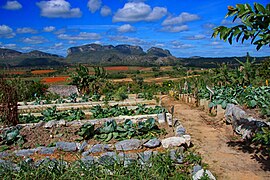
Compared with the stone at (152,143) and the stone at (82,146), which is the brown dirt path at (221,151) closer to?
the stone at (152,143)

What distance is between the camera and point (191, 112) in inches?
346

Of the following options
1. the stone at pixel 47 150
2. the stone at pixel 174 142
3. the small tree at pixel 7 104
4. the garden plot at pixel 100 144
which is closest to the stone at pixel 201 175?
the garden plot at pixel 100 144

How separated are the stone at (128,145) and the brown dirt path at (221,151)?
47.5 inches

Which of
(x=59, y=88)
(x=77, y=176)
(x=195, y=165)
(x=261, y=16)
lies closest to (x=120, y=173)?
(x=77, y=176)

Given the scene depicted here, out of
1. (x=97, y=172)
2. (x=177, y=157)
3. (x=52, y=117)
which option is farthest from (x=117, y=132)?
(x=52, y=117)

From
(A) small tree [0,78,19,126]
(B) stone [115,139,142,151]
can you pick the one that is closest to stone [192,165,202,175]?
(B) stone [115,139,142,151]

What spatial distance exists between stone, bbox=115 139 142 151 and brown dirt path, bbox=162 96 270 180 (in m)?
1.21

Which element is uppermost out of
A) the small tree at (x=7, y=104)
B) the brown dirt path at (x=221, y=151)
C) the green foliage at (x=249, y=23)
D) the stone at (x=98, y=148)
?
the green foliage at (x=249, y=23)

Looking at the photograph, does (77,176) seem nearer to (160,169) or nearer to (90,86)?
(160,169)

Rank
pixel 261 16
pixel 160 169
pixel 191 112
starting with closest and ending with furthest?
pixel 261 16, pixel 160 169, pixel 191 112

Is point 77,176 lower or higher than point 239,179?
higher

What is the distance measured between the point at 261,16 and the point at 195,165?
2.51 m

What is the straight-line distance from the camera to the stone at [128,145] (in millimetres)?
4938

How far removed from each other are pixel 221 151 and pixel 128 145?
184cm
